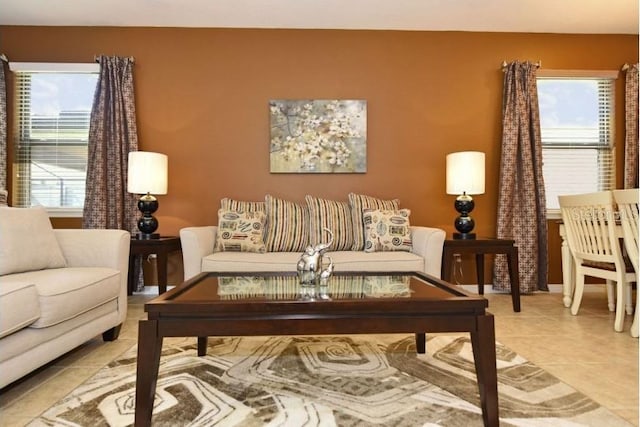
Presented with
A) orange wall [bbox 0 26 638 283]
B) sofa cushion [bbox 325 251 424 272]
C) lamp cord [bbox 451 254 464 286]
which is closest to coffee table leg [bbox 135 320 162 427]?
sofa cushion [bbox 325 251 424 272]

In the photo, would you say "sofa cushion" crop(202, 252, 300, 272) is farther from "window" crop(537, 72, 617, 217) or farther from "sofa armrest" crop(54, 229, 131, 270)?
"window" crop(537, 72, 617, 217)

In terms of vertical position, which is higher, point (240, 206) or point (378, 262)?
point (240, 206)

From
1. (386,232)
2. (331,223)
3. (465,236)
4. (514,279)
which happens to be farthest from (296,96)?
(514,279)

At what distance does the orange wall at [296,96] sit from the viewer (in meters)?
3.73

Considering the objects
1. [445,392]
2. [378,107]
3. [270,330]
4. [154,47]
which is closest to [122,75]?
[154,47]

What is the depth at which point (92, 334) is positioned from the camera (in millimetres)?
2033

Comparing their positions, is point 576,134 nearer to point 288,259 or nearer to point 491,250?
point 491,250

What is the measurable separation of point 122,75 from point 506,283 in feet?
13.3

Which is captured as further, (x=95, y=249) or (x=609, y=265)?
(x=609, y=265)

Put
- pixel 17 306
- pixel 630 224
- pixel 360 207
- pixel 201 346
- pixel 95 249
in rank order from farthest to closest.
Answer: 1. pixel 360 207
2. pixel 630 224
3. pixel 95 249
4. pixel 201 346
5. pixel 17 306

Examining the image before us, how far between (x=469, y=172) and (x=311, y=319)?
2401 millimetres

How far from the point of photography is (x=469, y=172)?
128 inches

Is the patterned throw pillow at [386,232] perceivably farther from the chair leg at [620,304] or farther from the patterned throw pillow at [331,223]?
the chair leg at [620,304]

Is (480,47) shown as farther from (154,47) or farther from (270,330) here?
(270,330)
